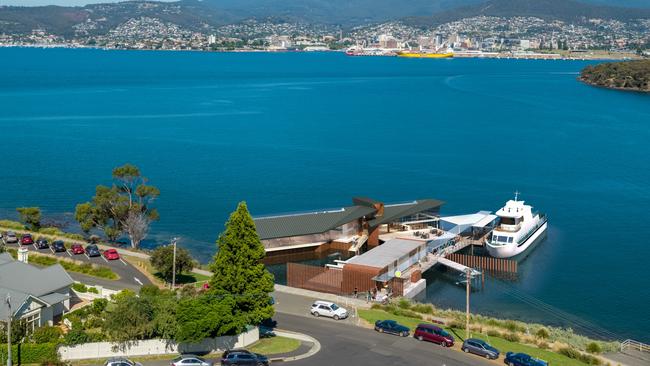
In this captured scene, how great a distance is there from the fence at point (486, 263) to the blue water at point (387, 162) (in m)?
1.13

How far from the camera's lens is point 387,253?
144 feet

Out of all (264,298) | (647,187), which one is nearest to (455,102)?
(647,187)

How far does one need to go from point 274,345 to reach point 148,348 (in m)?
4.66

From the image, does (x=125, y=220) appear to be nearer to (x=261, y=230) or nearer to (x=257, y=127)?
(x=261, y=230)

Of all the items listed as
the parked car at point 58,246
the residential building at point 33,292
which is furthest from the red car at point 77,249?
the residential building at point 33,292

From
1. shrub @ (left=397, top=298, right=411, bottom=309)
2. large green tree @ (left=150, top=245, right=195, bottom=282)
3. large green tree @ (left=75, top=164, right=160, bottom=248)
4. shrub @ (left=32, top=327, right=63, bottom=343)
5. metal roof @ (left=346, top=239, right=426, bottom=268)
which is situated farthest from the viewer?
large green tree @ (left=75, top=164, right=160, bottom=248)

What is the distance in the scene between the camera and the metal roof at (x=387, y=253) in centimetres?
4166

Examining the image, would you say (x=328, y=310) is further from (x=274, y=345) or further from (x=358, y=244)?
(x=358, y=244)

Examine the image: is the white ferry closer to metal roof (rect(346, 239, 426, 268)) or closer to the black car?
metal roof (rect(346, 239, 426, 268))

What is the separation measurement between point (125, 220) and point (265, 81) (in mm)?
140810

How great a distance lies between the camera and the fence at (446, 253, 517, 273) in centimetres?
4816

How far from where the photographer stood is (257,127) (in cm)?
10675

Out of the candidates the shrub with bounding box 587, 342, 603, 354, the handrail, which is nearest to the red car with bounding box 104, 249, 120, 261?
the shrub with bounding box 587, 342, 603, 354

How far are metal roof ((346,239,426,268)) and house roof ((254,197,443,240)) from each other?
13.5ft
